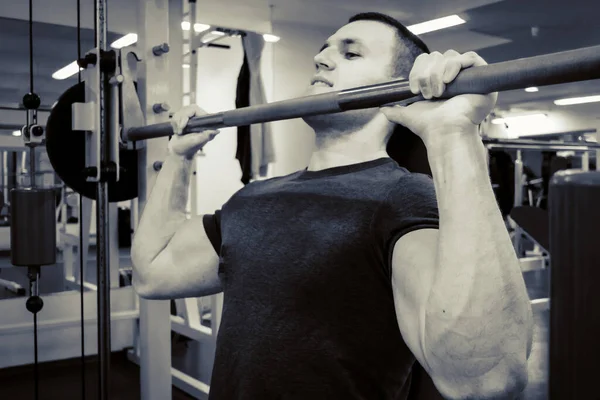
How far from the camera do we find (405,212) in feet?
3.39

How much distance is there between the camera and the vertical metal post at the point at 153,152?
2.10 meters

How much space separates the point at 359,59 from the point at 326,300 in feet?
Result: 1.85

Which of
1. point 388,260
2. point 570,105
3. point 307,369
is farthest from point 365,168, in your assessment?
point 570,105

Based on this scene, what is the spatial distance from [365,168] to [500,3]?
4985 millimetres

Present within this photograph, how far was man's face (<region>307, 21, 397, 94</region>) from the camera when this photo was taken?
133 centimetres

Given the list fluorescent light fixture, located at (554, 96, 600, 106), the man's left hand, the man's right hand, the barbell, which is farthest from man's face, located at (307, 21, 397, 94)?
fluorescent light fixture, located at (554, 96, 600, 106)

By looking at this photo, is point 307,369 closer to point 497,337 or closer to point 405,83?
point 497,337

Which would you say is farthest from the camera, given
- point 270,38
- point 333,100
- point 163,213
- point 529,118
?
point 529,118

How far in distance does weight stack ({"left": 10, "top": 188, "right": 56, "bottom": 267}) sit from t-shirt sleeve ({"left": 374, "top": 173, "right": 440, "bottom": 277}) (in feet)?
4.30

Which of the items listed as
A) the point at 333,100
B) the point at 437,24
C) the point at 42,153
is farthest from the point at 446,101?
the point at 437,24

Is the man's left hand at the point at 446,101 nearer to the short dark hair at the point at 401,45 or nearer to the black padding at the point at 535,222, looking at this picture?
the short dark hair at the point at 401,45

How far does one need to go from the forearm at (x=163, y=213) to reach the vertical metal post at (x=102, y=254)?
9.2 inches

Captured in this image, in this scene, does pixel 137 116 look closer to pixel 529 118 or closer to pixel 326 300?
pixel 326 300

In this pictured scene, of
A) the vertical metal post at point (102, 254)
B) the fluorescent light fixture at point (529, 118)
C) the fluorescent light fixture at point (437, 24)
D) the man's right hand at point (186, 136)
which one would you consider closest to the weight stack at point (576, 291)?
the man's right hand at point (186, 136)
